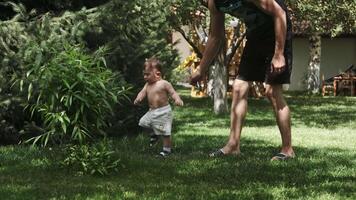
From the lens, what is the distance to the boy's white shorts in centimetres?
722

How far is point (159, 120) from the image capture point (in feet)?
23.8

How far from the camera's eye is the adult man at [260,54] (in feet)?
20.3

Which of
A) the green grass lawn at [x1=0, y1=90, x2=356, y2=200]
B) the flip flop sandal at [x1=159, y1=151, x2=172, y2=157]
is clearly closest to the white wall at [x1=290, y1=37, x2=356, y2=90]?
the green grass lawn at [x1=0, y1=90, x2=356, y2=200]

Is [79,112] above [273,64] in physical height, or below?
below

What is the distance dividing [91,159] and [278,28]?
2135mm

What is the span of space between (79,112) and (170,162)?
112 cm

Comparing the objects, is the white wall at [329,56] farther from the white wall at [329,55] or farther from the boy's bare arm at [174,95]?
the boy's bare arm at [174,95]

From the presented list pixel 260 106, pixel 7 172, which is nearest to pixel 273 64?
pixel 7 172

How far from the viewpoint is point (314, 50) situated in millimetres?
28812

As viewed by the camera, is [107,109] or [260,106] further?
[260,106]

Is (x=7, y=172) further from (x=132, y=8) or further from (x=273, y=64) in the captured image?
(x=132, y=8)

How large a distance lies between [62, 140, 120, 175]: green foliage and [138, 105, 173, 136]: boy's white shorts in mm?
1407

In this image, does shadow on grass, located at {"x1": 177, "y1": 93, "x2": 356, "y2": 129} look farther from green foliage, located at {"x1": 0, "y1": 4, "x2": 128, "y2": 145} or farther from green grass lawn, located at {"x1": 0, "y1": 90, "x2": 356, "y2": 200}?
green foliage, located at {"x1": 0, "y1": 4, "x2": 128, "y2": 145}

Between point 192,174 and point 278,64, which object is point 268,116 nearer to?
point 278,64
